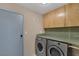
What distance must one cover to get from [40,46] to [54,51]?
184mm

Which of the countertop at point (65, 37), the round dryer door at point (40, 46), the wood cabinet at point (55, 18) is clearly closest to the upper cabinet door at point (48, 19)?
the wood cabinet at point (55, 18)

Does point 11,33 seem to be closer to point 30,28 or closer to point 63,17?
point 30,28

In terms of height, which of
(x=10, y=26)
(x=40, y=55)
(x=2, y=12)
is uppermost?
(x=2, y=12)

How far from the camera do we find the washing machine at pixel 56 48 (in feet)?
4.27

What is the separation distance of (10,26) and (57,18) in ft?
1.85

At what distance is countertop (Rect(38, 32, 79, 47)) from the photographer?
128 centimetres

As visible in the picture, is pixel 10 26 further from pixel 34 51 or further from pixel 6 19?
pixel 34 51

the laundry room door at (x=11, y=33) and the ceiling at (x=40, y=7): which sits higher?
the ceiling at (x=40, y=7)

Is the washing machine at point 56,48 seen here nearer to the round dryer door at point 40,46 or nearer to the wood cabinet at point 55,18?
the round dryer door at point 40,46

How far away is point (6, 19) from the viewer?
1.35 m

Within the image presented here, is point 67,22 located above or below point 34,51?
above

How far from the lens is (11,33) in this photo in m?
1.37

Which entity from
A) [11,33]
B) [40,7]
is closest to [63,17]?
[40,7]

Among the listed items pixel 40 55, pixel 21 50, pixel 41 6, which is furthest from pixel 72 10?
pixel 21 50
